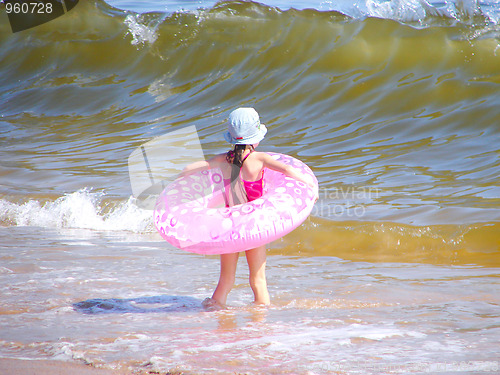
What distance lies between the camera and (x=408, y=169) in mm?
6242

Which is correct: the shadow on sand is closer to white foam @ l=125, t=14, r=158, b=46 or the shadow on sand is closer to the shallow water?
the shallow water

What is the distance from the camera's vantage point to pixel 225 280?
11.1 feet

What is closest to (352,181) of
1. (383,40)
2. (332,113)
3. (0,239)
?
(332,113)

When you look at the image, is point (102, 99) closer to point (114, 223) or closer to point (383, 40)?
point (383, 40)

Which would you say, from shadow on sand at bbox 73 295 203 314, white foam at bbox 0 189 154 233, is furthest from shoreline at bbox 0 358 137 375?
white foam at bbox 0 189 154 233

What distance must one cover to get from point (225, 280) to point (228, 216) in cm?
44

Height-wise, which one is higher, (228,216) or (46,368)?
(228,216)

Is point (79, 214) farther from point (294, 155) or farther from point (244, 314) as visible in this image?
point (244, 314)

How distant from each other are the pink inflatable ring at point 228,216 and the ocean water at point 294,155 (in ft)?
1.37

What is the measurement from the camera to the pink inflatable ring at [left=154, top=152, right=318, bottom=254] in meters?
3.11

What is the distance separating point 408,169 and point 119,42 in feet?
31.9

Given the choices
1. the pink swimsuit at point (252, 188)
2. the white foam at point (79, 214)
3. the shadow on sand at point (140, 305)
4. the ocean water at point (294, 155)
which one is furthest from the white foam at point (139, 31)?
the shadow on sand at point (140, 305)

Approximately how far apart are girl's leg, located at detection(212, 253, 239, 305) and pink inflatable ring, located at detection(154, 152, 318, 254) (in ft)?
0.75

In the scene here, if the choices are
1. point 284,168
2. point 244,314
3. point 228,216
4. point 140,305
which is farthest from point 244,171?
point 140,305
